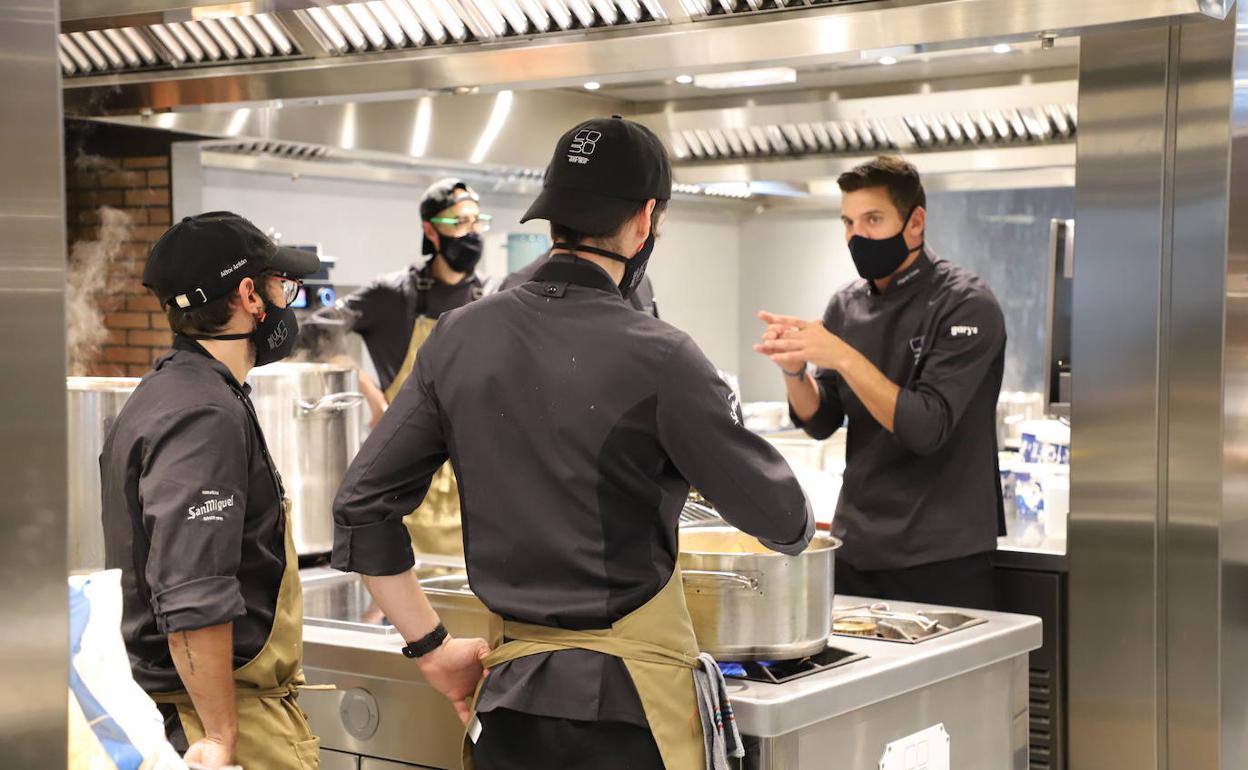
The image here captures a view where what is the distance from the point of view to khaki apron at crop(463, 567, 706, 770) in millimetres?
1932

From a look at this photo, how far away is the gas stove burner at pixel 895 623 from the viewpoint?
2.54 m

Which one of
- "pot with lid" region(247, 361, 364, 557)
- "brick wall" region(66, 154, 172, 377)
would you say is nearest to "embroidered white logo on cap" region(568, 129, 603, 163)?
"pot with lid" region(247, 361, 364, 557)

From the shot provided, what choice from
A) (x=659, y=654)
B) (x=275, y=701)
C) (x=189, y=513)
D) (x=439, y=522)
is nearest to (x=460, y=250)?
(x=439, y=522)

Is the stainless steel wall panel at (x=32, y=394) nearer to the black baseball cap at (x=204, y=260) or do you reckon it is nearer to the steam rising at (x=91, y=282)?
the black baseball cap at (x=204, y=260)

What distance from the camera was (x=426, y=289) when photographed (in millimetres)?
4527

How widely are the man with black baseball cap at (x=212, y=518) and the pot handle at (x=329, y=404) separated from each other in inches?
35.5

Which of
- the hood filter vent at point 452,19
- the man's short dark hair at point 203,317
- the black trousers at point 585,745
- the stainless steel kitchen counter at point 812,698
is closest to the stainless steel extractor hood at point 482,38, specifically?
the hood filter vent at point 452,19

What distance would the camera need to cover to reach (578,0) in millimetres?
2689

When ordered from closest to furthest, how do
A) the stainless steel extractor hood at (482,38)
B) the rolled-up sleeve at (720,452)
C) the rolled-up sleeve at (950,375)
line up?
the rolled-up sleeve at (720,452), the stainless steel extractor hood at (482,38), the rolled-up sleeve at (950,375)

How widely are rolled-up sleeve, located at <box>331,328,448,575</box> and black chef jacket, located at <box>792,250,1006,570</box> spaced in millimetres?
1274

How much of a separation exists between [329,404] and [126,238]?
74.3 inches

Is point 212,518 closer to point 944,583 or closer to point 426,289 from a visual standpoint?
point 944,583

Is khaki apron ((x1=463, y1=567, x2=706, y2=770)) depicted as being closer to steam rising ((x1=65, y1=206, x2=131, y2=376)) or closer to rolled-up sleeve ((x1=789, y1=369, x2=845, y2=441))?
rolled-up sleeve ((x1=789, y1=369, x2=845, y2=441))

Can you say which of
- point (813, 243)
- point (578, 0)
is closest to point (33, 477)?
point (578, 0)
